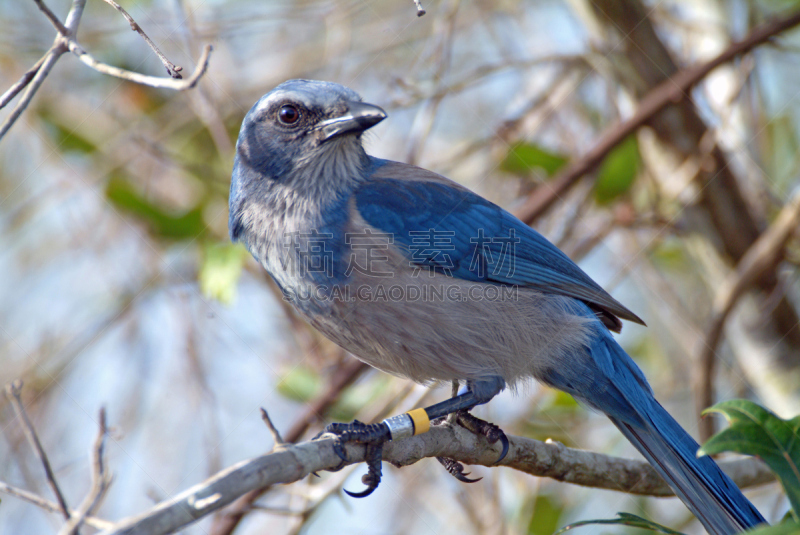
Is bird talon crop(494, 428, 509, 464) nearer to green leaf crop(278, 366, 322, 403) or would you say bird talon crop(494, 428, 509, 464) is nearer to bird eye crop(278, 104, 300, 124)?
bird eye crop(278, 104, 300, 124)

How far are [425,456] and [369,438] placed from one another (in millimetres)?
312

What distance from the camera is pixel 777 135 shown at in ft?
21.5

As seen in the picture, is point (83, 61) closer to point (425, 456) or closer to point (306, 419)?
point (425, 456)

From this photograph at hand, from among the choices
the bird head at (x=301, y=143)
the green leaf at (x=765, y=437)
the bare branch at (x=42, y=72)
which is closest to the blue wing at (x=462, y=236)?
the bird head at (x=301, y=143)

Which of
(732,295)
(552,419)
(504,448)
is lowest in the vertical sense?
(504,448)

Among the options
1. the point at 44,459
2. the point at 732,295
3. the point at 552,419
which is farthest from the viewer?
the point at 552,419

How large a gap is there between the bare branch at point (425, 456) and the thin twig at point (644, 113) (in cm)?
178

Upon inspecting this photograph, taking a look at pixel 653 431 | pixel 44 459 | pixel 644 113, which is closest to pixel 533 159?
pixel 644 113

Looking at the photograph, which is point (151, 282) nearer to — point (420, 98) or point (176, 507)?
point (420, 98)

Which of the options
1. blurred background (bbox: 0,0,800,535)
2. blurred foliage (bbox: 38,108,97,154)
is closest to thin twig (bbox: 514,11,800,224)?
blurred background (bbox: 0,0,800,535)

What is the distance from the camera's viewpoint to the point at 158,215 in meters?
5.10

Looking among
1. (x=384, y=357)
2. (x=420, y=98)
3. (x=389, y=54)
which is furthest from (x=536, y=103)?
(x=384, y=357)

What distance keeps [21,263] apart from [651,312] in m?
6.04

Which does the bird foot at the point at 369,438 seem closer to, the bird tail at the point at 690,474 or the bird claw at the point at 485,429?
the bird claw at the point at 485,429
